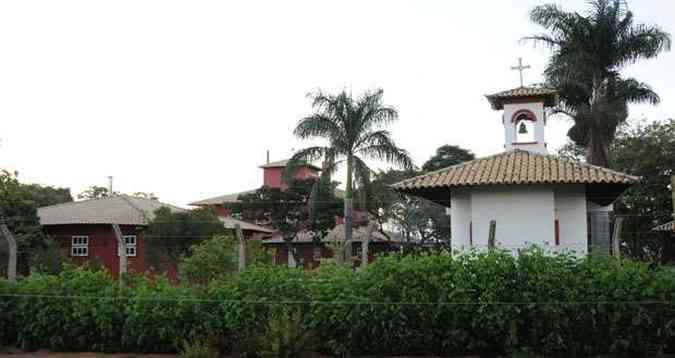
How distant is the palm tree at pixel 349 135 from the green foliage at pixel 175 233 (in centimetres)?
485

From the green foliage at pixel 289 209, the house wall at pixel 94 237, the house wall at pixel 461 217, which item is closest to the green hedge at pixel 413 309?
the house wall at pixel 461 217

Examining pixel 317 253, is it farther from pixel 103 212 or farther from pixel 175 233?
pixel 175 233

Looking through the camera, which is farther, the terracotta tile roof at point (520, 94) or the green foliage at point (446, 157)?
the green foliage at point (446, 157)

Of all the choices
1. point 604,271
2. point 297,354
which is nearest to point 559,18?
point 604,271

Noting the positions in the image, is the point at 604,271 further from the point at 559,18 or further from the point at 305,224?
the point at 305,224

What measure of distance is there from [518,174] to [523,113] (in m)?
3.84

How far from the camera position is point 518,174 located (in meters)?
17.9

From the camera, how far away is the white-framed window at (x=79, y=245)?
36.3m

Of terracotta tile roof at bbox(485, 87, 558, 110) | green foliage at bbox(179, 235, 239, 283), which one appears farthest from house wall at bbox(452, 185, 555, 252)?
green foliage at bbox(179, 235, 239, 283)

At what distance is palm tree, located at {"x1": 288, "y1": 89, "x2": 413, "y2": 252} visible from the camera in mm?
29859

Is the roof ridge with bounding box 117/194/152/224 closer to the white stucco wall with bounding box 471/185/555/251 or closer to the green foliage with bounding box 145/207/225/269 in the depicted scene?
the green foliage with bounding box 145/207/225/269

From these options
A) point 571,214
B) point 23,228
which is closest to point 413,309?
point 571,214

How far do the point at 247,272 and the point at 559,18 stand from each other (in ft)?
79.0

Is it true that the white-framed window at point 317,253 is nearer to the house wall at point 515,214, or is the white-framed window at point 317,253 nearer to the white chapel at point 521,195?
the white chapel at point 521,195
